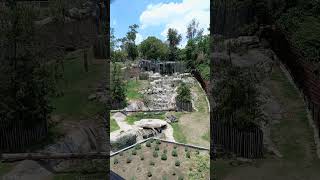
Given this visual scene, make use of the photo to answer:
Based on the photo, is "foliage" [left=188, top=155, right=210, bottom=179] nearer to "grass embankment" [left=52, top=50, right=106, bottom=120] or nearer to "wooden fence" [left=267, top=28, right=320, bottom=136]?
"grass embankment" [left=52, top=50, right=106, bottom=120]

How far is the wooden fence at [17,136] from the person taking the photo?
7602mm

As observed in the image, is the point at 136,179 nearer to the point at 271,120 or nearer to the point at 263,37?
the point at 271,120

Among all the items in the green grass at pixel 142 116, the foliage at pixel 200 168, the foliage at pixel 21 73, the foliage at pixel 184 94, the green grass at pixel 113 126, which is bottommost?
the foliage at pixel 200 168

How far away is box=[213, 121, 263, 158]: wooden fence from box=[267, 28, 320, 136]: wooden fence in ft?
3.62

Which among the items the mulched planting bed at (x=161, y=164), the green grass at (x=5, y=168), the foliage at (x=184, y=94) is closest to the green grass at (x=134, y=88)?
the foliage at (x=184, y=94)

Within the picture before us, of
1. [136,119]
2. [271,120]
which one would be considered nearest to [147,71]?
[136,119]

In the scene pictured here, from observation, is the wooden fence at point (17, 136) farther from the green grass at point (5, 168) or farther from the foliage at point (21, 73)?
the green grass at point (5, 168)

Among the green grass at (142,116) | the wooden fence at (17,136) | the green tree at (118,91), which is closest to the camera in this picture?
the wooden fence at (17,136)

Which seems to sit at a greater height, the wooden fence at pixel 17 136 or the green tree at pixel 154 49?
the green tree at pixel 154 49

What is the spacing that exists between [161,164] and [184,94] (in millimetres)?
4944

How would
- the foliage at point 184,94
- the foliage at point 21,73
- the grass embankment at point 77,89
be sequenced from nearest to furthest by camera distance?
the foliage at point 21,73 < the grass embankment at point 77,89 < the foliage at point 184,94

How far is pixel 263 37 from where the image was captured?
8.55m

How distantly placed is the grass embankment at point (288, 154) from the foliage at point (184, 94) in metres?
5.50

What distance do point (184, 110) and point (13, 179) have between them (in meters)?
6.93
